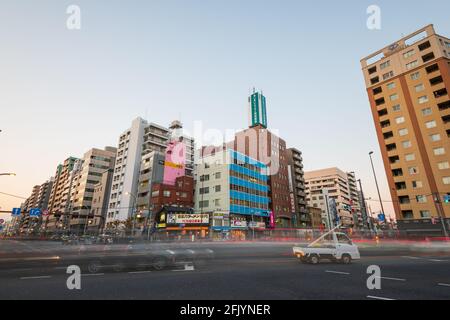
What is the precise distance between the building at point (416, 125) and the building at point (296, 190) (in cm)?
3569

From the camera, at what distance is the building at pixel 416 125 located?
150 ft

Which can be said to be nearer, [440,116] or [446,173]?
[446,173]

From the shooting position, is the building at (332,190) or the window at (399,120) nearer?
the window at (399,120)

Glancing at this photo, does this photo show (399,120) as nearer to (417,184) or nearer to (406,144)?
(406,144)

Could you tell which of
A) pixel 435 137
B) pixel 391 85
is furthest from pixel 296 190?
pixel 435 137

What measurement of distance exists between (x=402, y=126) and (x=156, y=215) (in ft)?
198

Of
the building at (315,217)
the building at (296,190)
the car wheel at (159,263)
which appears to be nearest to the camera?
the car wheel at (159,263)

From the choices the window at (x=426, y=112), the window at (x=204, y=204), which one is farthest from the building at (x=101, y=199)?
the window at (x=426, y=112)

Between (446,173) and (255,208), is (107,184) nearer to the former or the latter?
(255,208)

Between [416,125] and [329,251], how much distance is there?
50637mm

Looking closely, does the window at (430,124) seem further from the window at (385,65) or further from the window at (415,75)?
the window at (385,65)

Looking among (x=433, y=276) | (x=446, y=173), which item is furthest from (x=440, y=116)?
(x=433, y=276)

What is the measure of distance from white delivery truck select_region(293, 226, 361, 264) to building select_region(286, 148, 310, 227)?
69.2 meters

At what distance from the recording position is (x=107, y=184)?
90688 mm
